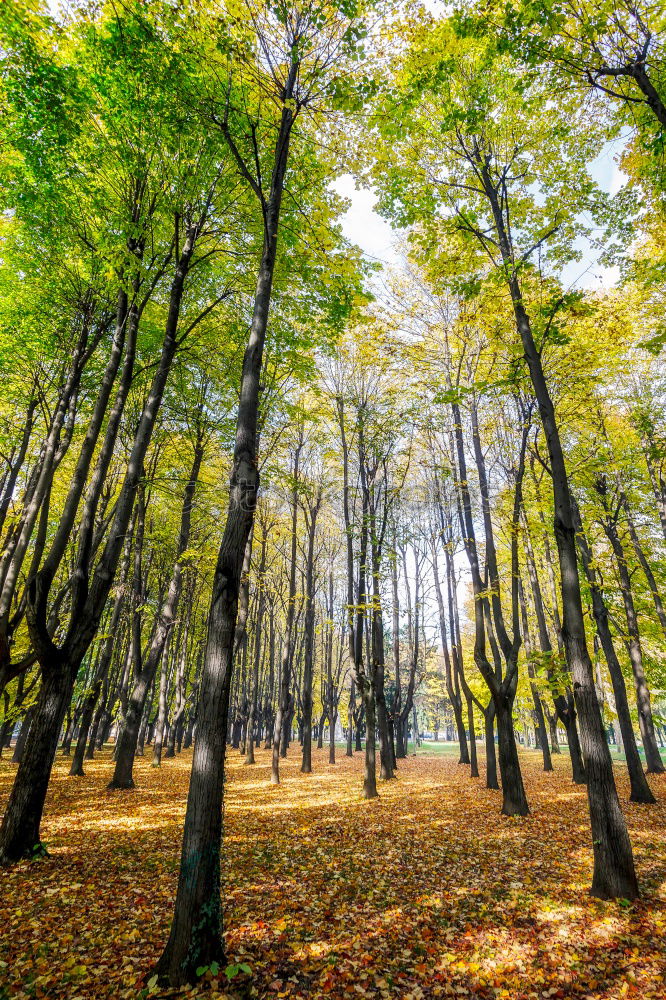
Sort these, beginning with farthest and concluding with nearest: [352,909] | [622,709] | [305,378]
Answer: [622,709] < [305,378] < [352,909]

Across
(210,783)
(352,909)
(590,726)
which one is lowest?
(352,909)

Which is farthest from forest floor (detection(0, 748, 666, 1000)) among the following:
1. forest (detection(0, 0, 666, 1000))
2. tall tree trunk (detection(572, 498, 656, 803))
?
tall tree trunk (detection(572, 498, 656, 803))

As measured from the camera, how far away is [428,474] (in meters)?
18.0

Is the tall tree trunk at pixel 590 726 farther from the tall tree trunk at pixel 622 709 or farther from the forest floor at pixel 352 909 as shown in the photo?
the tall tree trunk at pixel 622 709

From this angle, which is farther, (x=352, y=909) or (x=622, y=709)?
(x=622, y=709)

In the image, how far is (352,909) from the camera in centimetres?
502

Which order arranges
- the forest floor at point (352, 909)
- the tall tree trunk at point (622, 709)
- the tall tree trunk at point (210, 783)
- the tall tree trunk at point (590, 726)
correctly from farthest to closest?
the tall tree trunk at point (622, 709), the tall tree trunk at point (590, 726), the forest floor at point (352, 909), the tall tree trunk at point (210, 783)

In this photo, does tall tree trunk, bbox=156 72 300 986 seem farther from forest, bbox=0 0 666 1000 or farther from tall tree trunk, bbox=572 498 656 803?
tall tree trunk, bbox=572 498 656 803

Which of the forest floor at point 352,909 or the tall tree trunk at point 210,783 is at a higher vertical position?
the tall tree trunk at point 210,783

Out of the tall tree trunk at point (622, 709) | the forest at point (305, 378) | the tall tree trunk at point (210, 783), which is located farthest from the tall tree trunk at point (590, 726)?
the tall tree trunk at point (622, 709)

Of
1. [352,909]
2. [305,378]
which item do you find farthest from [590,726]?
[305,378]

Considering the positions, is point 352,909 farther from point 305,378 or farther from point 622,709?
point 622,709

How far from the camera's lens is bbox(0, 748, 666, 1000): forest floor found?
366 centimetres

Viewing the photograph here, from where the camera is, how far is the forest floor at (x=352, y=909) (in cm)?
366
